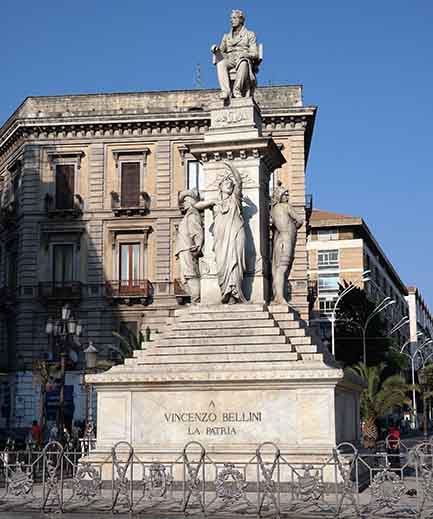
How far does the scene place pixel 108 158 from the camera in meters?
49.8

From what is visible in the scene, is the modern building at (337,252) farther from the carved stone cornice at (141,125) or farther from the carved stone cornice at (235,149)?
the carved stone cornice at (235,149)

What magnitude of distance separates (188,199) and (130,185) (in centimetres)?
3082

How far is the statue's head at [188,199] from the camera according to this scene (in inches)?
754

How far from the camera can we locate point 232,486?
1440cm

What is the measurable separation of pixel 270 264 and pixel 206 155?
2626 millimetres

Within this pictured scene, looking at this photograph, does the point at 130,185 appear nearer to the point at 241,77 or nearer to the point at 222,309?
the point at 241,77

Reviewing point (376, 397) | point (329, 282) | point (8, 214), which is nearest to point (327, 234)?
point (329, 282)

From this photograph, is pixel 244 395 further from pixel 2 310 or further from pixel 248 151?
pixel 2 310

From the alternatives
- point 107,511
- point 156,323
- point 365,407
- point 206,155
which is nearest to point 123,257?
point 156,323

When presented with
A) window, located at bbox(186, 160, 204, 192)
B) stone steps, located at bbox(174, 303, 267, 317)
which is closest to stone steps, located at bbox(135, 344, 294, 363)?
stone steps, located at bbox(174, 303, 267, 317)

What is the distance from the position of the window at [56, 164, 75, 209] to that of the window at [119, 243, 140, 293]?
3934mm

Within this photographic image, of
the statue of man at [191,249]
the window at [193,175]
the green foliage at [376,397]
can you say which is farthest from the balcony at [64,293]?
the statue of man at [191,249]

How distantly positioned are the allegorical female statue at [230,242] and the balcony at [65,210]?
32145 millimetres

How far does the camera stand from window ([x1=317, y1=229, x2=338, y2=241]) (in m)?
84.1
